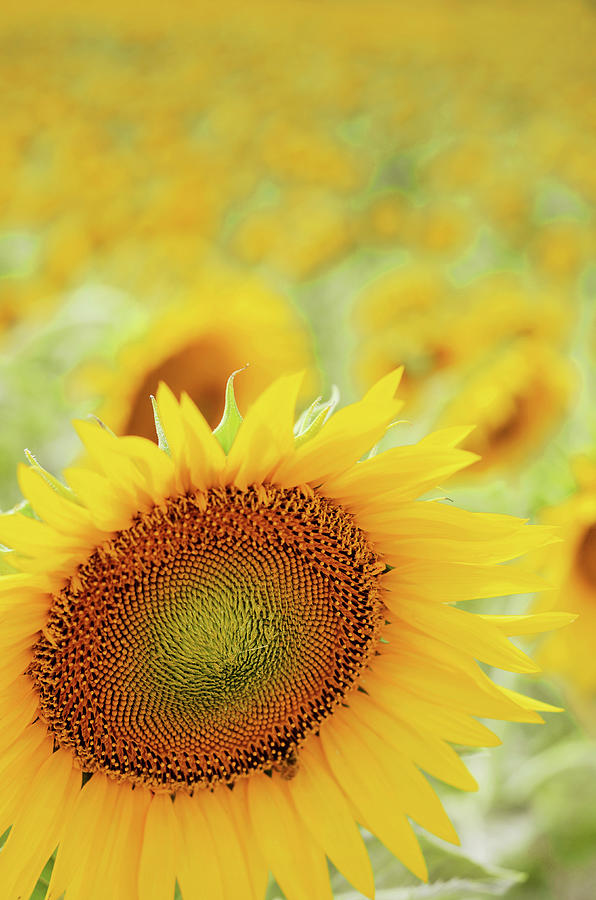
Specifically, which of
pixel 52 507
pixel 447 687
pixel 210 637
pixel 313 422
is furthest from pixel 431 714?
pixel 52 507

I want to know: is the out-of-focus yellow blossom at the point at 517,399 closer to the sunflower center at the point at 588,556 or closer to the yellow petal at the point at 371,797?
the sunflower center at the point at 588,556

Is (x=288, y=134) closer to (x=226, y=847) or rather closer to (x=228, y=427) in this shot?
(x=228, y=427)

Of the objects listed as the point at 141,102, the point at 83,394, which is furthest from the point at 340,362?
the point at 141,102

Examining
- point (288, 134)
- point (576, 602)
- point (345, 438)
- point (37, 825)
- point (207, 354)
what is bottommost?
point (576, 602)

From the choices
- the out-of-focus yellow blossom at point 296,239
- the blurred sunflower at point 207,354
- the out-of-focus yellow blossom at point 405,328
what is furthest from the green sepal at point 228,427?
the out-of-focus yellow blossom at point 296,239

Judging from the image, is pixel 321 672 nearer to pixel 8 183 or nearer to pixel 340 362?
pixel 340 362

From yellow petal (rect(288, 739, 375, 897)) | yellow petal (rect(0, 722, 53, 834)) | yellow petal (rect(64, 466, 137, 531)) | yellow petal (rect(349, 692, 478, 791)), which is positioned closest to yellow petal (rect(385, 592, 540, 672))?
yellow petal (rect(349, 692, 478, 791))

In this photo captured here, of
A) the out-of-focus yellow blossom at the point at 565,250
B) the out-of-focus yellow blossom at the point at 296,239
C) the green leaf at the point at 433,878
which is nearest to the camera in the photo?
the green leaf at the point at 433,878

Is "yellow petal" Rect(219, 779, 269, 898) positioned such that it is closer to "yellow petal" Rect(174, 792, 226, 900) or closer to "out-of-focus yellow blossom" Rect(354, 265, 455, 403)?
"yellow petal" Rect(174, 792, 226, 900)
